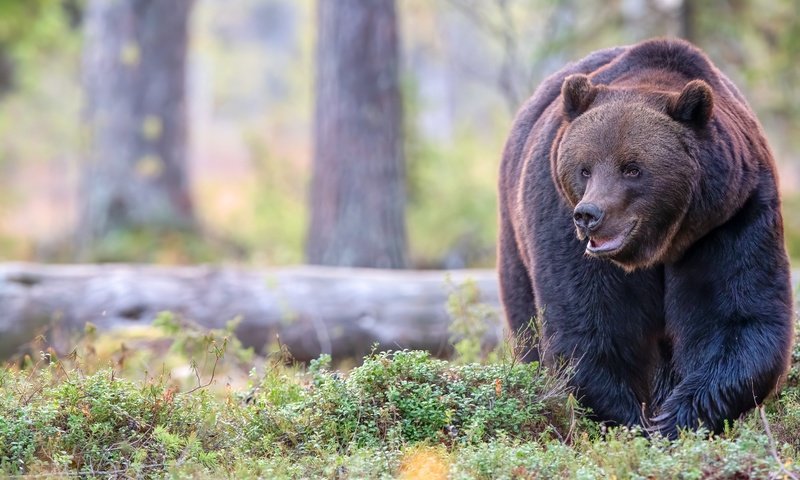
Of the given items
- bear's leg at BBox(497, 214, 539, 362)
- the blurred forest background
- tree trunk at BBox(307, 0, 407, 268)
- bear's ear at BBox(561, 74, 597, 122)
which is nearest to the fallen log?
tree trunk at BBox(307, 0, 407, 268)

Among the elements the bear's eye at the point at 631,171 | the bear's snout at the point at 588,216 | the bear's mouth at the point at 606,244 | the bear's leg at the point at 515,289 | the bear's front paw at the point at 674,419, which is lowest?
the bear's front paw at the point at 674,419

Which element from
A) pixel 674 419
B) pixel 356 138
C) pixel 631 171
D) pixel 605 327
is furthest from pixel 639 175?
pixel 356 138

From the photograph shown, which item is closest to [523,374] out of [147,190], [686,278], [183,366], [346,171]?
[686,278]

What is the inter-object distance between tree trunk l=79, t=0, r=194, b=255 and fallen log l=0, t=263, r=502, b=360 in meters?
5.43

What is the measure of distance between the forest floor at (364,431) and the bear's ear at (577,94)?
141 centimetres

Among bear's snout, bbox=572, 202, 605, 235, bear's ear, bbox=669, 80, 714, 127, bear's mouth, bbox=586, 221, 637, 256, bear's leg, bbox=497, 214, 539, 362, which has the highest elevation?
bear's ear, bbox=669, 80, 714, 127

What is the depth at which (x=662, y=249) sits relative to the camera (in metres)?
5.31

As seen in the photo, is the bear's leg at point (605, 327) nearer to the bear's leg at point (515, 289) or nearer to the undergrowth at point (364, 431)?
the undergrowth at point (364, 431)

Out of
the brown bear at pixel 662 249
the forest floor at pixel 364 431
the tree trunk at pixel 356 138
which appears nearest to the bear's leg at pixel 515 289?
the brown bear at pixel 662 249

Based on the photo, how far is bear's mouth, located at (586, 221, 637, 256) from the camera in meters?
5.13

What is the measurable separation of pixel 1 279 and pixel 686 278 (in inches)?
273

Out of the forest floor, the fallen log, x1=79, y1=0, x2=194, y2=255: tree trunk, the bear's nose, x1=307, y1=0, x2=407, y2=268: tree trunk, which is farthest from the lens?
x1=79, y1=0, x2=194, y2=255: tree trunk

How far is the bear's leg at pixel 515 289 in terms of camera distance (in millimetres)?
6652

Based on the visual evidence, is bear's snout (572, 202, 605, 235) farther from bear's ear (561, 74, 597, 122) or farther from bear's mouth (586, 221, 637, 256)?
bear's ear (561, 74, 597, 122)
